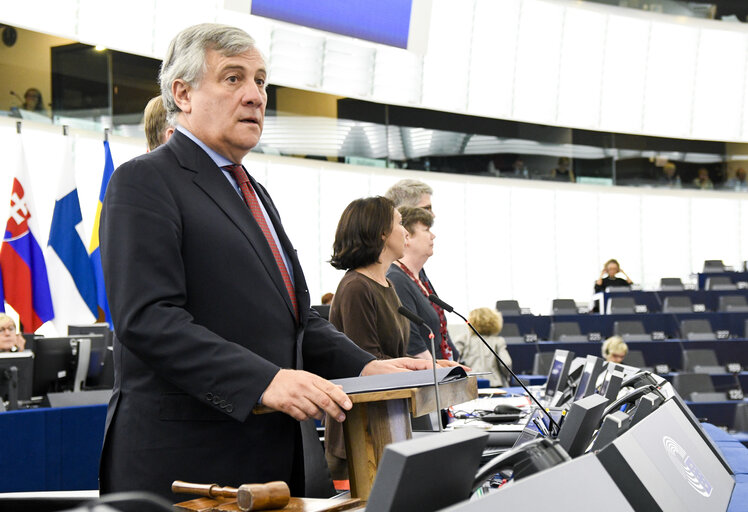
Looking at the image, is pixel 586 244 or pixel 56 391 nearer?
pixel 56 391

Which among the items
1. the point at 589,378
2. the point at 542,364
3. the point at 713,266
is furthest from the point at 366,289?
the point at 713,266

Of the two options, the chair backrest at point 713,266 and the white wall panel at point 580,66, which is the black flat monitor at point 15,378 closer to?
the chair backrest at point 713,266

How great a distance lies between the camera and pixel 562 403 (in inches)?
141

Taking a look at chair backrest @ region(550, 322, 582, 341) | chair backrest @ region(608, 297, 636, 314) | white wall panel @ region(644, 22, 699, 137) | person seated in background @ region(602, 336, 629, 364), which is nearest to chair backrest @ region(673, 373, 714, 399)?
person seated in background @ region(602, 336, 629, 364)

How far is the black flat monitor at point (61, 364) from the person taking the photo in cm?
546

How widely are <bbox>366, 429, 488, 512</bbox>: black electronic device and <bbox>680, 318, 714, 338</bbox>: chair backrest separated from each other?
9.55m

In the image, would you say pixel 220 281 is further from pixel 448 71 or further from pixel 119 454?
pixel 448 71

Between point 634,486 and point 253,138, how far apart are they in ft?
3.09

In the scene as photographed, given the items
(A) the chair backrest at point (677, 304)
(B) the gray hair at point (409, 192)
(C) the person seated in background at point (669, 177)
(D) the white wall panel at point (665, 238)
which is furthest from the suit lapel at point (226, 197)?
(C) the person seated in background at point (669, 177)

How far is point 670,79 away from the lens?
17484 mm

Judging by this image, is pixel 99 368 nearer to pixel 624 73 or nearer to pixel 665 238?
pixel 624 73

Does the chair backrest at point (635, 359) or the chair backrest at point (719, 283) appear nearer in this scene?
the chair backrest at point (635, 359)

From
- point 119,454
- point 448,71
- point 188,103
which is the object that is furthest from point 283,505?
point 448,71

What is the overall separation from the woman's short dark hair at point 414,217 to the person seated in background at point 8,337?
3.60 metres
